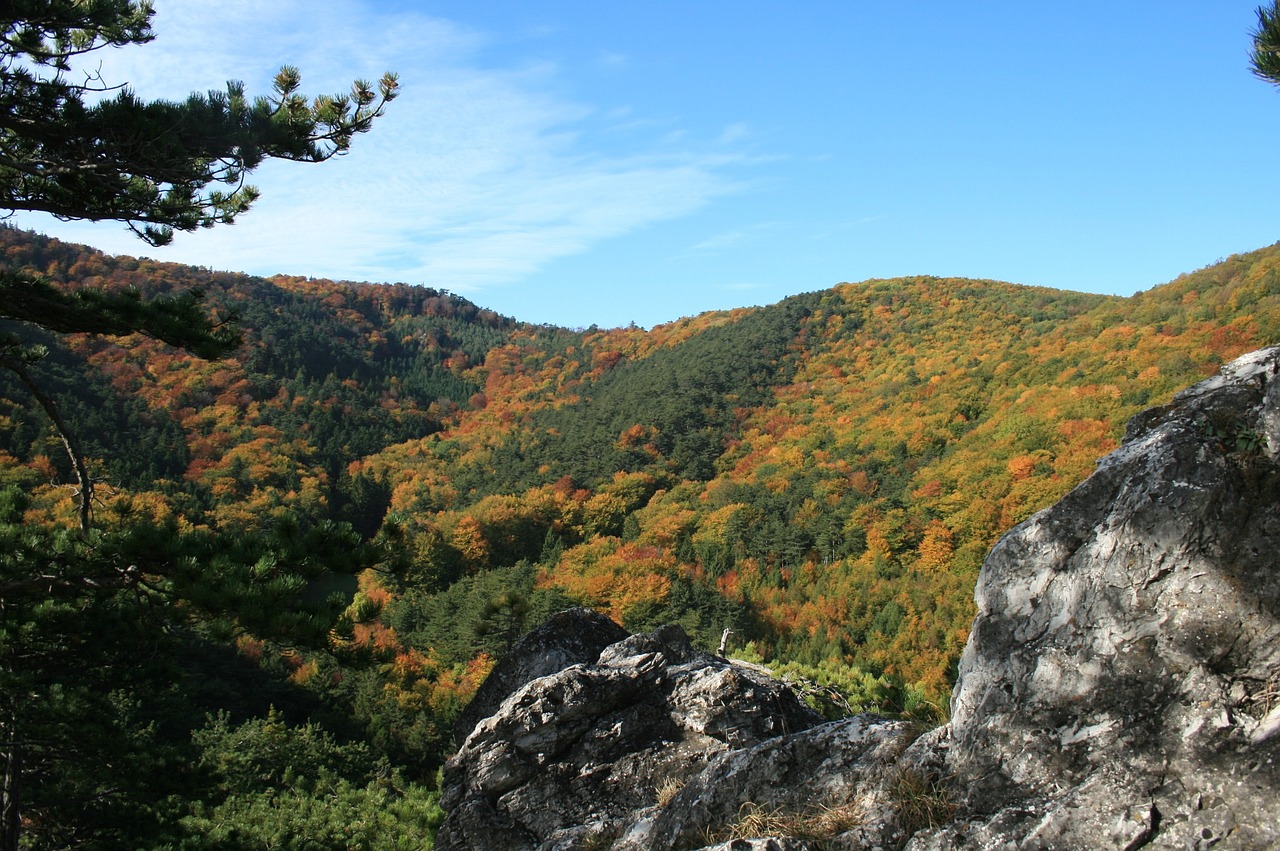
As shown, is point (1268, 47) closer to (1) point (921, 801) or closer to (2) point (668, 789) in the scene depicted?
(1) point (921, 801)

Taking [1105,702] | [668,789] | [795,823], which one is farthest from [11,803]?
[1105,702]

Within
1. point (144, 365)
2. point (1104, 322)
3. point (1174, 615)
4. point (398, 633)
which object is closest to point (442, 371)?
point (144, 365)

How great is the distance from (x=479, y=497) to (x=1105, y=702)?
57414mm

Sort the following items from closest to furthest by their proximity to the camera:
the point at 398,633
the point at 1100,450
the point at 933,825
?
1. the point at 933,825
2. the point at 1100,450
3. the point at 398,633

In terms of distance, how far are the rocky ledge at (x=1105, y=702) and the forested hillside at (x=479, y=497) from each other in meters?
1.16

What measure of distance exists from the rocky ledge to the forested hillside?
116 cm

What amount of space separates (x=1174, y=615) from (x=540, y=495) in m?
53.4

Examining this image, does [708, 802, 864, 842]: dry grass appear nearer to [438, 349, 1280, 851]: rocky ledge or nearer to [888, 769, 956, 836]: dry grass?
[438, 349, 1280, 851]: rocky ledge

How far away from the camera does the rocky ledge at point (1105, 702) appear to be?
9.13 feet

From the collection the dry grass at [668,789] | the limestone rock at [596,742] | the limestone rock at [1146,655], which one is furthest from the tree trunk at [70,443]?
the limestone rock at [1146,655]

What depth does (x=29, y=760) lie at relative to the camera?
7516mm

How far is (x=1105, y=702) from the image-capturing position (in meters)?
3.10

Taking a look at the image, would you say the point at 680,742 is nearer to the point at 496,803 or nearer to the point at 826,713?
the point at 496,803

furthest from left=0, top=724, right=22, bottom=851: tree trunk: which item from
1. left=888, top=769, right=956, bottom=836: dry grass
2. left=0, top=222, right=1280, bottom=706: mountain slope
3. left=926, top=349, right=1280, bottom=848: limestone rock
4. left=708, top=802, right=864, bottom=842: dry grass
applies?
left=926, top=349, right=1280, bottom=848: limestone rock
